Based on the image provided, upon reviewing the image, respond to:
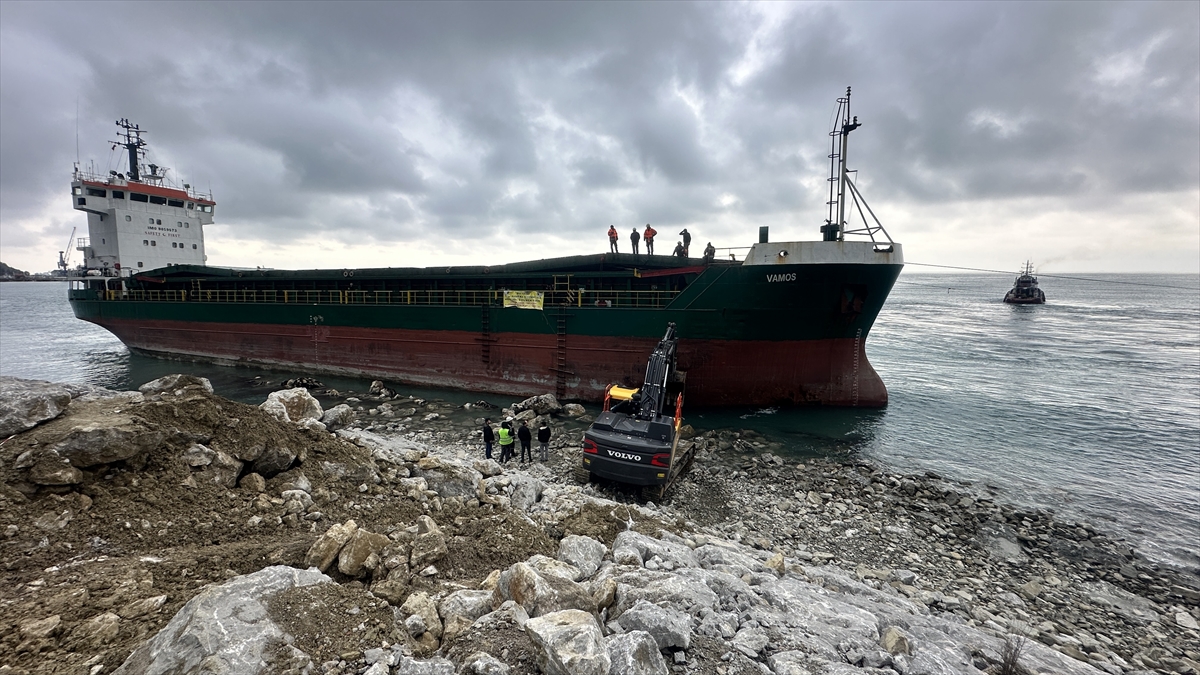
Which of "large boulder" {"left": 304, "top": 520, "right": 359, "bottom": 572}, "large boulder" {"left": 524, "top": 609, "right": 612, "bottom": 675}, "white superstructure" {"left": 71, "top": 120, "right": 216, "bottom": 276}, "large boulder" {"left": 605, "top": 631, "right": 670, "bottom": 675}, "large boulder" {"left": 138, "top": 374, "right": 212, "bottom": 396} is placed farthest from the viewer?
"white superstructure" {"left": 71, "top": 120, "right": 216, "bottom": 276}

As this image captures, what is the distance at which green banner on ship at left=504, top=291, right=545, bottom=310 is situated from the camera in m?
A: 18.1

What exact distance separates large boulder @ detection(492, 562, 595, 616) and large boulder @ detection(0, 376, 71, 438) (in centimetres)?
594

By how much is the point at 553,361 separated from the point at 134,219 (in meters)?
30.7

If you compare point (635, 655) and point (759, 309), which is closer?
point (635, 655)

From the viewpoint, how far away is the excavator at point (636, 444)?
8.75 m

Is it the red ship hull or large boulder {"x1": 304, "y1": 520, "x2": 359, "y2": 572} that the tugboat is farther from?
large boulder {"x1": 304, "y1": 520, "x2": 359, "y2": 572}

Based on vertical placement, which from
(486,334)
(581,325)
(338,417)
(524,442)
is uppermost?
A: (581,325)

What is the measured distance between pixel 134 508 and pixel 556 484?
627 centimetres

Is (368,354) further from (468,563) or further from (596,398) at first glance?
(468,563)

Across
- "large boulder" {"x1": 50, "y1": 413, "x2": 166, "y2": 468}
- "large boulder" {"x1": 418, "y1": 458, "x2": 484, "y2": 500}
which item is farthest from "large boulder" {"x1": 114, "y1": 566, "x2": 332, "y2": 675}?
"large boulder" {"x1": 418, "y1": 458, "x2": 484, "y2": 500}

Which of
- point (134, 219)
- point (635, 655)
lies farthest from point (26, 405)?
point (134, 219)

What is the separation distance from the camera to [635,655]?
332 cm

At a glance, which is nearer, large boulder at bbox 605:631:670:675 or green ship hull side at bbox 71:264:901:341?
large boulder at bbox 605:631:670:675

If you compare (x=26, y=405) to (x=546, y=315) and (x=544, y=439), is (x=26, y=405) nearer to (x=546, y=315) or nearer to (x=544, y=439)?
(x=544, y=439)
